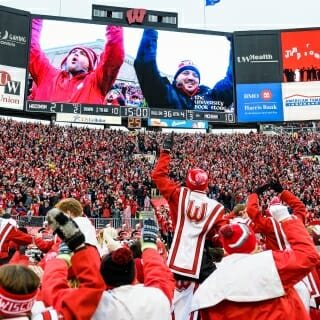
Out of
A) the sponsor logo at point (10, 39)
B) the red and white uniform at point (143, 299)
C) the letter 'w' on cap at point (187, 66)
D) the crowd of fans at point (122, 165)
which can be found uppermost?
the sponsor logo at point (10, 39)

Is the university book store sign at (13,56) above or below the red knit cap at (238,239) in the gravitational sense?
above

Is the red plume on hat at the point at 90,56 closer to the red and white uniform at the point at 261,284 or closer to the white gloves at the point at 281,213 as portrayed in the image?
the white gloves at the point at 281,213

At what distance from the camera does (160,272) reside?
311 cm

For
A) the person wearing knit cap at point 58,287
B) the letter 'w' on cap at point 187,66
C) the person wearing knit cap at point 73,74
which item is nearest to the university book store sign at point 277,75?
the letter 'w' on cap at point 187,66

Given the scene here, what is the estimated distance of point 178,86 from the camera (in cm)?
3775

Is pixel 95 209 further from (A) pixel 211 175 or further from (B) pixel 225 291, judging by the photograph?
(B) pixel 225 291

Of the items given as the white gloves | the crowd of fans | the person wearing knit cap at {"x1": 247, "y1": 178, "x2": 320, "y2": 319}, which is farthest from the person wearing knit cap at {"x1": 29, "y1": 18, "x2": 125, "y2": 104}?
the white gloves

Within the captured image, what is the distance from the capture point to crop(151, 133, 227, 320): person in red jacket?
15.9ft

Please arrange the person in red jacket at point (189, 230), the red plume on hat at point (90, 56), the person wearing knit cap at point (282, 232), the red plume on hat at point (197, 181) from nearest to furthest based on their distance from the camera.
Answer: the person wearing knit cap at point (282, 232) → the person in red jacket at point (189, 230) → the red plume on hat at point (197, 181) → the red plume on hat at point (90, 56)

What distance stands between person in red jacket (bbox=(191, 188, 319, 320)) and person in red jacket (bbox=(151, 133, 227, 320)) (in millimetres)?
1504

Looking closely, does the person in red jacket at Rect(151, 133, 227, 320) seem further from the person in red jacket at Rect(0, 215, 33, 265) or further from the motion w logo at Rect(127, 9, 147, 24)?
the motion w logo at Rect(127, 9, 147, 24)

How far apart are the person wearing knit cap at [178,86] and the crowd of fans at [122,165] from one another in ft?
7.99

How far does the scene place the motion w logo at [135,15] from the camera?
1519 inches

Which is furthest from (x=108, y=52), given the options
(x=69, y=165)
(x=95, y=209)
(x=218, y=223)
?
(x=218, y=223)
